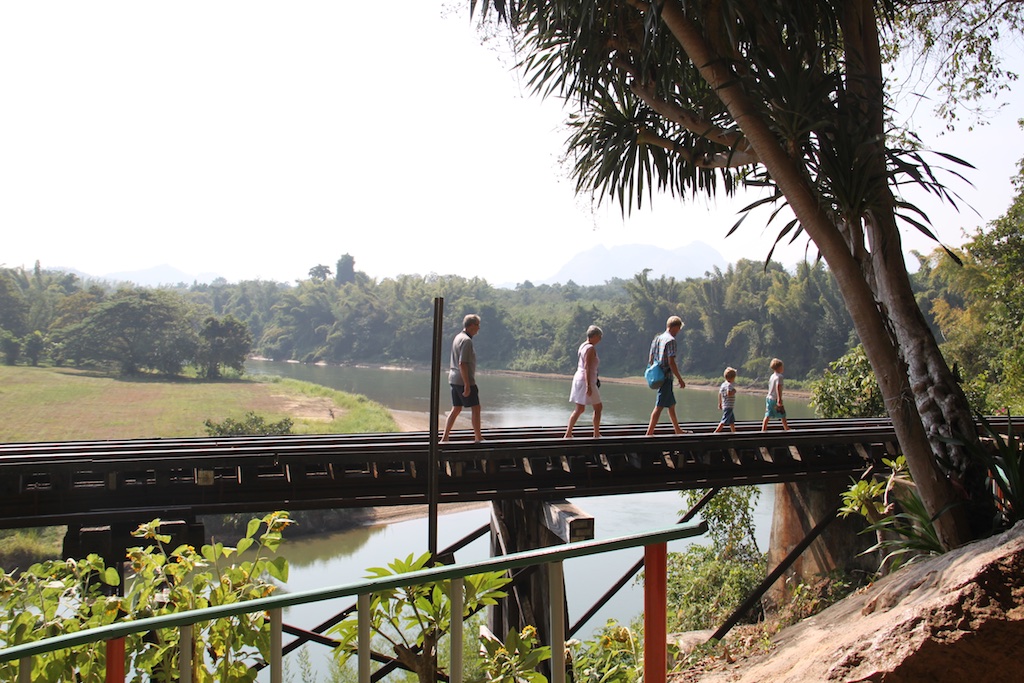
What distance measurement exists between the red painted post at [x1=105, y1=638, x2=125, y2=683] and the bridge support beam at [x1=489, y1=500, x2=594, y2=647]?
13.5ft

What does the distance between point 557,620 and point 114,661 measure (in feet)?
2.97

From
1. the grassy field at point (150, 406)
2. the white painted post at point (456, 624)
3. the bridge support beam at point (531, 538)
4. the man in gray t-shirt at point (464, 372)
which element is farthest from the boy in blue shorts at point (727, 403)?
the grassy field at point (150, 406)

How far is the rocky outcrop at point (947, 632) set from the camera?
288 centimetres

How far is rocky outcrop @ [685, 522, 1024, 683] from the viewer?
288cm

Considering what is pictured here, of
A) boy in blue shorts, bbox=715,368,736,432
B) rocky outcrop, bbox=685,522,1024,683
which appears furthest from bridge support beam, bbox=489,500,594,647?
rocky outcrop, bbox=685,522,1024,683

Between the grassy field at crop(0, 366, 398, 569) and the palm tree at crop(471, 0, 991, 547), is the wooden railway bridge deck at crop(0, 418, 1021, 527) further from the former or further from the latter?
the grassy field at crop(0, 366, 398, 569)

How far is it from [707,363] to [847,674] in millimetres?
57577

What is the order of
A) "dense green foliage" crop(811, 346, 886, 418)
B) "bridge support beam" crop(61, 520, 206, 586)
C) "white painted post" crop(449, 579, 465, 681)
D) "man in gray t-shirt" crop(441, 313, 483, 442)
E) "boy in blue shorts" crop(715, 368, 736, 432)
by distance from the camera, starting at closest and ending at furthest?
"white painted post" crop(449, 579, 465, 681) → "bridge support beam" crop(61, 520, 206, 586) → "man in gray t-shirt" crop(441, 313, 483, 442) → "boy in blue shorts" crop(715, 368, 736, 432) → "dense green foliage" crop(811, 346, 886, 418)

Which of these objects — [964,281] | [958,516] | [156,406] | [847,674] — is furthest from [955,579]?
[156,406]

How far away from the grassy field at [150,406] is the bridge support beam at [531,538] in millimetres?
31476

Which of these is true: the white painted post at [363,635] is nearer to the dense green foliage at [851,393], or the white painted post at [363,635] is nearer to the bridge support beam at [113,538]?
the bridge support beam at [113,538]

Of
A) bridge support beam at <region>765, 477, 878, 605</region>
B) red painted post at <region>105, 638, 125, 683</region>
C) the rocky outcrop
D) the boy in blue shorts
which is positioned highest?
the boy in blue shorts

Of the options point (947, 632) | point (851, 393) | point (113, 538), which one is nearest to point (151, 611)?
point (947, 632)

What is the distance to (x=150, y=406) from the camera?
148ft
